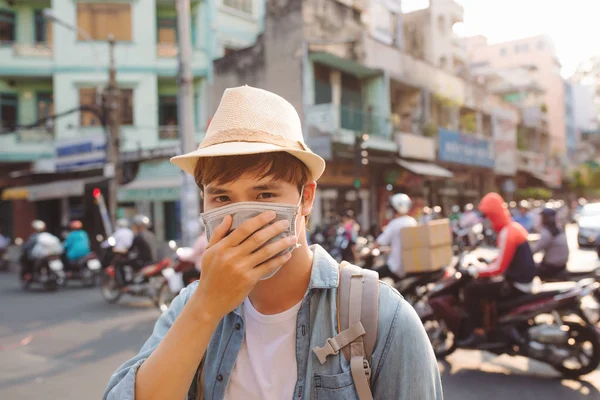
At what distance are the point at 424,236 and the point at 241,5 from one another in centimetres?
1979

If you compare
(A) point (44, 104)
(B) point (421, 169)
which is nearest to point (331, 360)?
(B) point (421, 169)

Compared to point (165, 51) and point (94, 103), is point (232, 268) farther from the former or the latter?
point (165, 51)

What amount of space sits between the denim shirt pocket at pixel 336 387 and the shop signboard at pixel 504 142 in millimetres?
31104

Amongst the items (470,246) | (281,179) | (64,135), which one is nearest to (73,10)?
(64,135)

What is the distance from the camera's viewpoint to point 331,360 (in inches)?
54.2

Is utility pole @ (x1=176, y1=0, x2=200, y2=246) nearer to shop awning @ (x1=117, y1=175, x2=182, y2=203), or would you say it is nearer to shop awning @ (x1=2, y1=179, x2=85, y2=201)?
shop awning @ (x1=117, y1=175, x2=182, y2=203)

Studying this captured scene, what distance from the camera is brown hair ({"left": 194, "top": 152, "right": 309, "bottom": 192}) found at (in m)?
1.45

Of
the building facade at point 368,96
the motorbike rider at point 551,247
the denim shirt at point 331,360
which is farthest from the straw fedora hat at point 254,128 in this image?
the building facade at point 368,96

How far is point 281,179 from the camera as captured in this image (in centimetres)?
149

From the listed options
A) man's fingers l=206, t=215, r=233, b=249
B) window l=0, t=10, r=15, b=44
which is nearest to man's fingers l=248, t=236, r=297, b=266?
man's fingers l=206, t=215, r=233, b=249

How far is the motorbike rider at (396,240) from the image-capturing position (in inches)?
243

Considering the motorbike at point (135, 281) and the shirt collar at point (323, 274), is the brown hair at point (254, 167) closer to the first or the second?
the shirt collar at point (323, 274)

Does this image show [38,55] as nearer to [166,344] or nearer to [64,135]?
[64,135]

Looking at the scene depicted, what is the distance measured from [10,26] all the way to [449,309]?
23171 mm
